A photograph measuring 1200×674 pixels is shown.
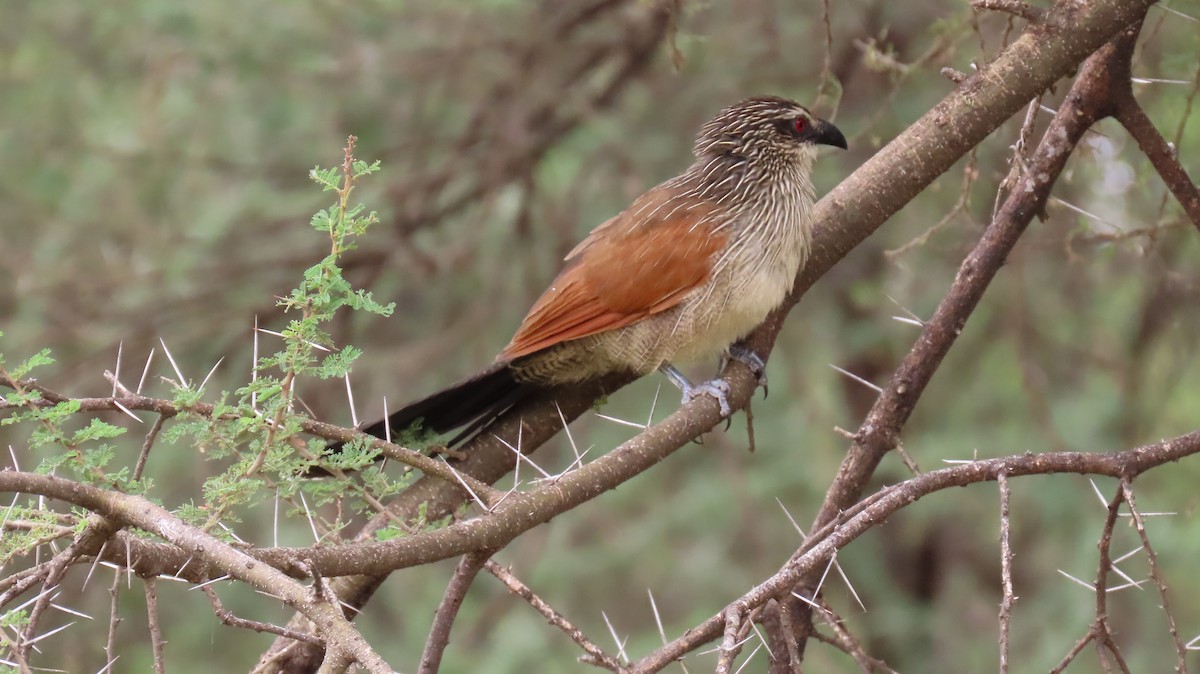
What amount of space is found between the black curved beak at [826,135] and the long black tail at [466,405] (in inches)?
51.4

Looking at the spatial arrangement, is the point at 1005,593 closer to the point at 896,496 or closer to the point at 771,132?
the point at 896,496

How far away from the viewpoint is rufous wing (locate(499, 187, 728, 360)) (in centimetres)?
340

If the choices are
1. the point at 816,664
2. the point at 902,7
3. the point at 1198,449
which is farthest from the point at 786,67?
the point at 1198,449

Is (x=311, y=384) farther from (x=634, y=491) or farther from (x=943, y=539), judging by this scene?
(x=943, y=539)

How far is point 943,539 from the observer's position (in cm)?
660

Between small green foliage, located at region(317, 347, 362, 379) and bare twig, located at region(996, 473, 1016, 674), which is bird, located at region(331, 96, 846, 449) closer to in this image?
small green foliage, located at region(317, 347, 362, 379)

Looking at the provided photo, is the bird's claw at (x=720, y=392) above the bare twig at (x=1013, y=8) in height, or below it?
below

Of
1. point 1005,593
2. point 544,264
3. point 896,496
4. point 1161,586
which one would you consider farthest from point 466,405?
point 544,264

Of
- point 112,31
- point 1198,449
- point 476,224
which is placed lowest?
point 1198,449

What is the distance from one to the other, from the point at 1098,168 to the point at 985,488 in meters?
2.26

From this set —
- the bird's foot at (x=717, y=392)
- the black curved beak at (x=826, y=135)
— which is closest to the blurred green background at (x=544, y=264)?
the black curved beak at (x=826, y=135)

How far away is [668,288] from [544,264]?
175 centimetres

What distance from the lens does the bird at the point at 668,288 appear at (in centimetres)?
317

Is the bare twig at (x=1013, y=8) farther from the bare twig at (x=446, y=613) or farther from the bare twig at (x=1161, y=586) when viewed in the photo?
the bare twig at (x=446, y=613)
